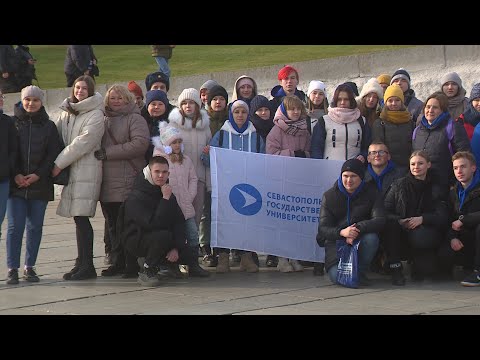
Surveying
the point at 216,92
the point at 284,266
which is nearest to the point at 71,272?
the point at 284,266

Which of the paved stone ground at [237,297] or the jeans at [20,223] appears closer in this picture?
the paved stone ground at [237,297]

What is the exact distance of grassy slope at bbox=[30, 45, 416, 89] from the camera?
2262 centimetres

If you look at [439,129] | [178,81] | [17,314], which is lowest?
[17,314]

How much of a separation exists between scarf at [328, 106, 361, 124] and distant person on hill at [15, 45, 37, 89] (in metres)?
9.98

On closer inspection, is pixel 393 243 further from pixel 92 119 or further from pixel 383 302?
Answer: pixel 92 119

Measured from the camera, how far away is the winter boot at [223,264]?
11219mm

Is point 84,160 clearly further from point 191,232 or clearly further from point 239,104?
point 239,104

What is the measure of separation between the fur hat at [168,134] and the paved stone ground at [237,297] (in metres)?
1.45

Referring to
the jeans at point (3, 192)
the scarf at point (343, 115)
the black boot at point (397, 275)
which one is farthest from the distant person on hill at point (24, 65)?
the black boot at point (397, 275)

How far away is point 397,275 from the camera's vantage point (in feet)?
33.7

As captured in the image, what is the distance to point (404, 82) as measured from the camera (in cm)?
1195

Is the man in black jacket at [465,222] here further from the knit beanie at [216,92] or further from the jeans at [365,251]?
the knit beanie at [216,92]
